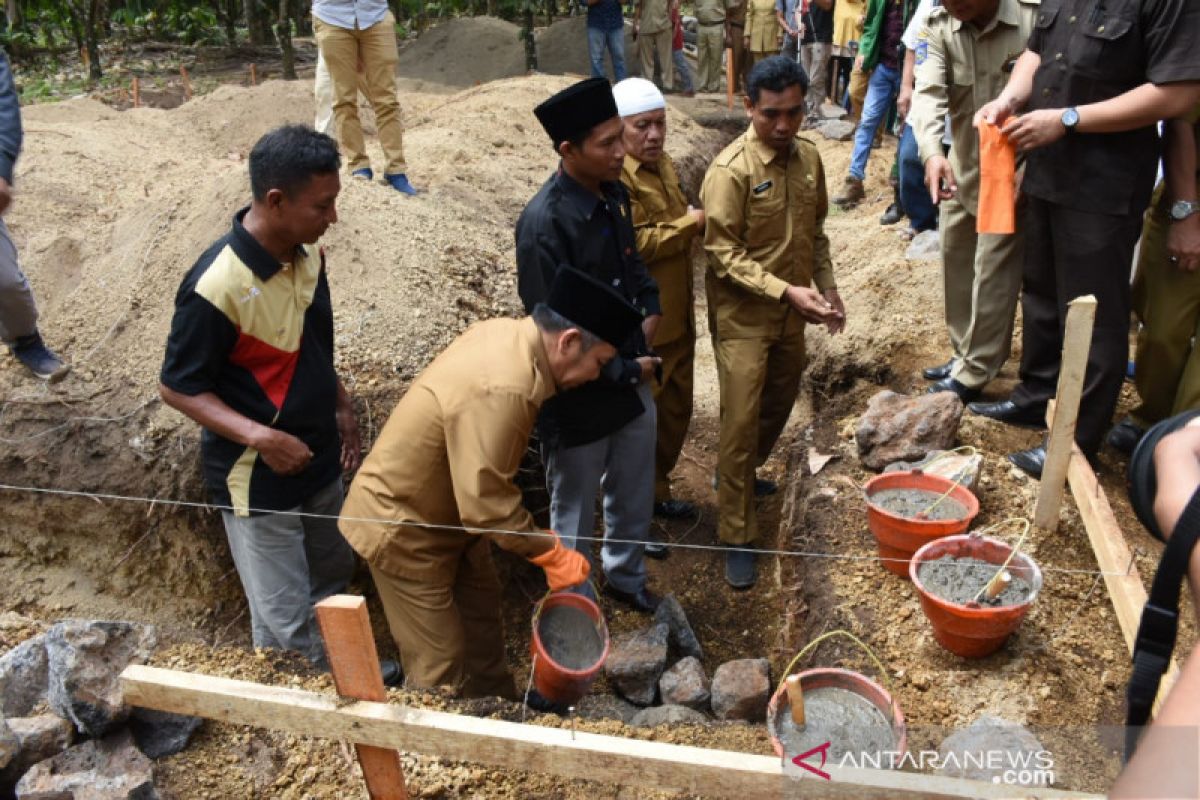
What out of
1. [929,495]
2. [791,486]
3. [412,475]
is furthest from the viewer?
[791,486]

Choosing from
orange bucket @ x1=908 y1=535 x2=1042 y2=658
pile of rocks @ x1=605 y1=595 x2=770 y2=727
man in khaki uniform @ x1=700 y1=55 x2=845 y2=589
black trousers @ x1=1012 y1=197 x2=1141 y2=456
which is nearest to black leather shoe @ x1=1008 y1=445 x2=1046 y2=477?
black trousers @ x1=1012 y1=197 x2=1141 y2=456

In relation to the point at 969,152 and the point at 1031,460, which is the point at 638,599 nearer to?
the point at 1031,460

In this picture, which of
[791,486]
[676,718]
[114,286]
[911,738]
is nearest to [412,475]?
[676,718]

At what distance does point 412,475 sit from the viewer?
305 centimetres

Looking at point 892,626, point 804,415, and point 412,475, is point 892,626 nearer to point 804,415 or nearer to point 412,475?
point 412,475

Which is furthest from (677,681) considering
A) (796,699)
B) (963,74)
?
(963,74)

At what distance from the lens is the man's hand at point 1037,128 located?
3.61 metres

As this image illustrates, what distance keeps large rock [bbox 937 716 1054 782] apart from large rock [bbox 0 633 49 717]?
9.26ft

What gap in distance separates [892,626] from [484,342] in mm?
1895

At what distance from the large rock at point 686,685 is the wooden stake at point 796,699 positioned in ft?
3.47

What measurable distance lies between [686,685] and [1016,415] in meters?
2.19

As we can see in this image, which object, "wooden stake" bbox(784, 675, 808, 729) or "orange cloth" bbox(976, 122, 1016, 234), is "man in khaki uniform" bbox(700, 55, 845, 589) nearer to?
"orange cloth" bbox(976, 122, 1016, 234)

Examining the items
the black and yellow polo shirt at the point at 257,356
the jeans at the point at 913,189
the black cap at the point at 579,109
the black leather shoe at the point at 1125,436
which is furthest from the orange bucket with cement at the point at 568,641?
the jeans at the point at 913,189

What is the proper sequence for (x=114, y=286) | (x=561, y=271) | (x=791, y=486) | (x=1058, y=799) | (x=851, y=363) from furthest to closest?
(x=851, y=363)
(x=114, y=286)
(x=791, y=486)
(x=561, y=271)
(x=1058, y=799)
